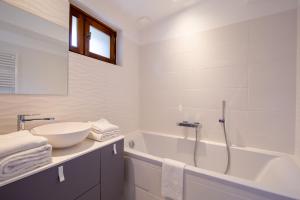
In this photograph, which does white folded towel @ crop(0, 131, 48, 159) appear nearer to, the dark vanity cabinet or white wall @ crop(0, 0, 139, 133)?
the dark vanity cabinet

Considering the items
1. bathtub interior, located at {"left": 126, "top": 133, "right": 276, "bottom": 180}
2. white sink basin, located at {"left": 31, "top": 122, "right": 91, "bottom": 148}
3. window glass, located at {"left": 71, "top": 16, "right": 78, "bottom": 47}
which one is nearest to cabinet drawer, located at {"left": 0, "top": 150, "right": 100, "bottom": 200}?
white sink basin, located at {"left": 31, "top": 122, "right": 91, "bottom": 148}

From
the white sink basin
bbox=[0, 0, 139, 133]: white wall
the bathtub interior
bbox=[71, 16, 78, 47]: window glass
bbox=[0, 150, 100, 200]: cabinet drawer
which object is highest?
bbox=[71, 16, 78, 47]: window glass

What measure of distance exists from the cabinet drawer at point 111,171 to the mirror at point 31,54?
69 centimetres

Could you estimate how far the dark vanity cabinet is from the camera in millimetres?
677

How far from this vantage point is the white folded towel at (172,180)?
1.15m

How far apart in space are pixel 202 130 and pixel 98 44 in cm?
183

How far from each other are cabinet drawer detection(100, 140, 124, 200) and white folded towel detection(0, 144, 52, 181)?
42cm

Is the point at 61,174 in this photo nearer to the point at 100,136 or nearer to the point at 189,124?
the point at 100,136

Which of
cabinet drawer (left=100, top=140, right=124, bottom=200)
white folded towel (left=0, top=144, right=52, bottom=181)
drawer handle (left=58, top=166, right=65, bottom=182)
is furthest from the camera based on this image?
cabinet drawer (left=100, top=140, right=124, bottom=200)

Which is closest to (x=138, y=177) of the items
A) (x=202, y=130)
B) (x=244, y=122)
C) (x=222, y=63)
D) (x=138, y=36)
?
(x=202, y=130)

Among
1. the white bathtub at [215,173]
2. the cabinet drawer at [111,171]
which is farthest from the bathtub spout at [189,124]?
the cabinet drawer at [111,171]

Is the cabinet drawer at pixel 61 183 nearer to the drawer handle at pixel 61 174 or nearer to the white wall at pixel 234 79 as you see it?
the drawer handle at pixel 61 174

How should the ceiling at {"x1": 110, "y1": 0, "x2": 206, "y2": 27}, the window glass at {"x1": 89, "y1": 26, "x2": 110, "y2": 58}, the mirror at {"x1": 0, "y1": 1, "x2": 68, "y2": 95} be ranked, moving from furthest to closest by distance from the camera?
1. the ceiling at {"x1": 110, "y1": 0, "x2": 206, "y2": 27}
2. the window glass at {"x1": 89, "y1": 26, "x2": 110, "y2": 58}
3. the mirror at {"x1": 0, "y1": 1, "x2": 68, "y2": 95}

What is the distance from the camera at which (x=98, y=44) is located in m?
1.83
